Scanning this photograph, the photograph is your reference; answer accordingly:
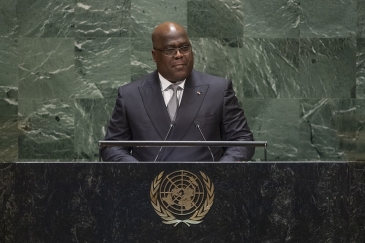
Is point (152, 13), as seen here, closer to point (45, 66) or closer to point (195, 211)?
point (45, 66)

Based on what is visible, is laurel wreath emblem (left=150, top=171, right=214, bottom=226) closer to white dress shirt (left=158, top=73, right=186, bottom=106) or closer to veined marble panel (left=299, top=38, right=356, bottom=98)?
white dress shirt (left=158, top=73, right=186, bottom=106)

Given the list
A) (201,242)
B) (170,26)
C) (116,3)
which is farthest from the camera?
(116,3)

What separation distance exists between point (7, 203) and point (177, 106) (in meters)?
1.65

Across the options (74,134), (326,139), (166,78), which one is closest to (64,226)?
(166,78)

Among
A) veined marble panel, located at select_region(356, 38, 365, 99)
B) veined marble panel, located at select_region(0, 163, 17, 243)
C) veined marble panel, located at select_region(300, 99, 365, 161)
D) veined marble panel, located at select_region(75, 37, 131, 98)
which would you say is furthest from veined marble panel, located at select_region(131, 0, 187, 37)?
veined marble panel, located at select_region(0, 163, 17, 243)

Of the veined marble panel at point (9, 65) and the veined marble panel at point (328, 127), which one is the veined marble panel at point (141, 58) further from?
the veined marble panel at point (328, 127)

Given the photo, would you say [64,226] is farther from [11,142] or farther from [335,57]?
[335,57]

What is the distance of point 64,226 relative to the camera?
370 centimetres

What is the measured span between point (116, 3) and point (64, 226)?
302cm

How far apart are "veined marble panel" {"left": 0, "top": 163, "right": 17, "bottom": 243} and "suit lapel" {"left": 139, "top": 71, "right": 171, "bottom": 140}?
55.1 inches

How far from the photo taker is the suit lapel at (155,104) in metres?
4.98

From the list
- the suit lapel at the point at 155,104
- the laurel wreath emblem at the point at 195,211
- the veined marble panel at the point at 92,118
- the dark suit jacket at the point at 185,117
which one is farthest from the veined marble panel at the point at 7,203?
the veined marble panel at the point at 92,118

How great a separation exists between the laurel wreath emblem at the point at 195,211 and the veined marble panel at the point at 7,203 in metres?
0.68

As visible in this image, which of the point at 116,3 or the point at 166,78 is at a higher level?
the point at 116,3
